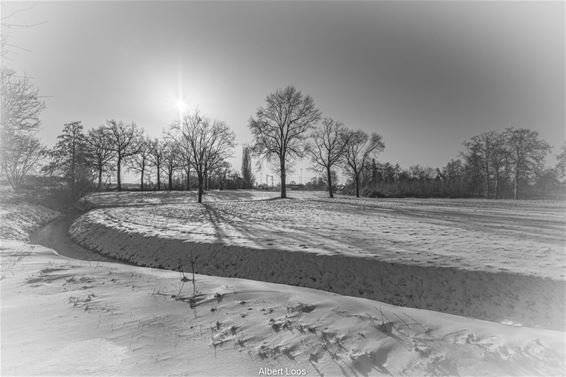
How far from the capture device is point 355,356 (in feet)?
11.7

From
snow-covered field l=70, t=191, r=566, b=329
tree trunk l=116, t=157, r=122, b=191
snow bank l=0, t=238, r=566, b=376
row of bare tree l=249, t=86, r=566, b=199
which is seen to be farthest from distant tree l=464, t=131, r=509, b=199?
tree trunk l=116, t=157, r=122, b=191

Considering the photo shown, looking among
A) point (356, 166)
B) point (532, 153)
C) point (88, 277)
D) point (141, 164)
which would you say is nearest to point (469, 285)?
point (88, 277)

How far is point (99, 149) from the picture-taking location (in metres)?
45.2

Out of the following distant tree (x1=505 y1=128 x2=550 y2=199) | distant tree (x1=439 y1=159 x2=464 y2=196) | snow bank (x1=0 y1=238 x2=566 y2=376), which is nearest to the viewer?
snow bank (x1=0 y1=238 x2=566 y2=376)

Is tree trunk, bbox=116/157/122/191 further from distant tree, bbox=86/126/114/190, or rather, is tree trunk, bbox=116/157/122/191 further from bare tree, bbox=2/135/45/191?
bare tree, bbox=2/135/45/191

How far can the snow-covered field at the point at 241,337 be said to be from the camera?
10.9ft

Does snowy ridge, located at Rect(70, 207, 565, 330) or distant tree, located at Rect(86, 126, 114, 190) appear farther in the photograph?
distant tree, located at Rect(86, 126, 114, 190)

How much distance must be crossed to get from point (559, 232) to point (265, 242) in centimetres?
1325

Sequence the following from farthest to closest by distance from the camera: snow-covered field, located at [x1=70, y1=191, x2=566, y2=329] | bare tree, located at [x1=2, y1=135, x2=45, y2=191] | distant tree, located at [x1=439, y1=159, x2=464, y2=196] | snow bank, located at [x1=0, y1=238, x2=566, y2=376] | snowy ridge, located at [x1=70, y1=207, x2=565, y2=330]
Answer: distant tree, located at [x1=439, y1=159, x2=464, y2=196] → bare tree, located at [x1=2, y1=135, x2=45, y2=191] → snow-covered field, located at [x1=70, y1=191, x2=566, y2=329] → snowy ridge, located at [x1=70, y1=207, x2=565, y2=330] → snow bank, located at [x1=0, y1=238, x2=566, y2=376]

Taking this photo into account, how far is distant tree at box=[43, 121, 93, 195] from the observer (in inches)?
1187

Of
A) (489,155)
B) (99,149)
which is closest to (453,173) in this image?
(489,155)

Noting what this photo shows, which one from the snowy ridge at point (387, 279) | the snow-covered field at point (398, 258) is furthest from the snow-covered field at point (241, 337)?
the snow-covered field at point (398, 258)

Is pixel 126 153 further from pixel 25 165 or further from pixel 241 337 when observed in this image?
pixel 241 337

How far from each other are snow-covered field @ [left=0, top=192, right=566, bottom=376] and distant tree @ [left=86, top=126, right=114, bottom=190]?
1842 inches
